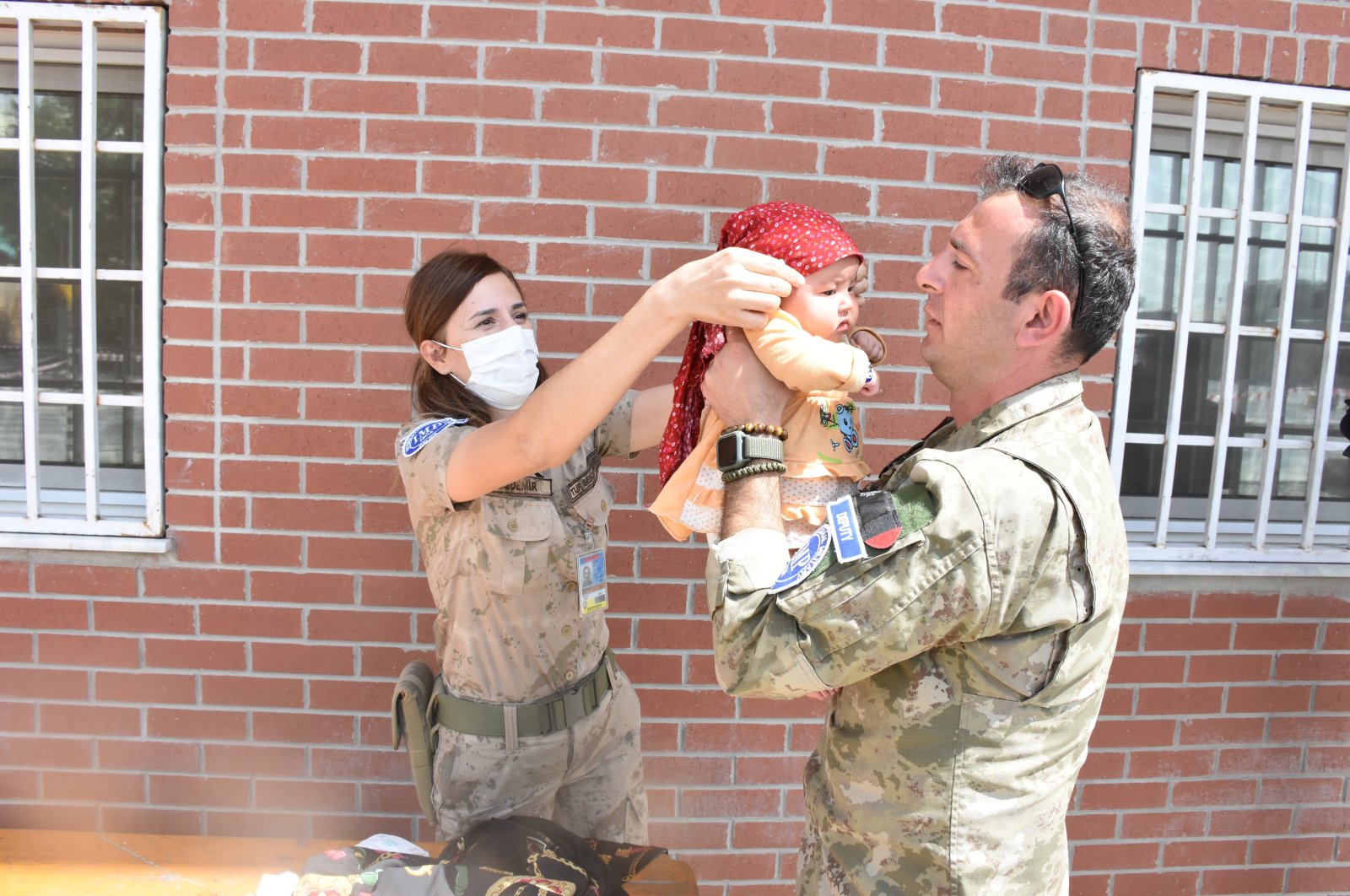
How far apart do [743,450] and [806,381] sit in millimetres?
188

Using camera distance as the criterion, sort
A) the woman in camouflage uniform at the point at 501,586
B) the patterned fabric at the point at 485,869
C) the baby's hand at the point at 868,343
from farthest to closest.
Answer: the woman in camouflage uniform at the point at 501,586 < the baby's hand at the point at 868,343 < the patterned fabric at the point at 485,869

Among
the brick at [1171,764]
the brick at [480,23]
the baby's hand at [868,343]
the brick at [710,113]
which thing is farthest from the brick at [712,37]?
the brick at [1171,764]

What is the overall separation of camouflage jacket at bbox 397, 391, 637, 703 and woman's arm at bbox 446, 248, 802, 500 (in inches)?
6.5

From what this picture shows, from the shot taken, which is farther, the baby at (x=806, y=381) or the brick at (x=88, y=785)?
the brick at (x=88, y=785)

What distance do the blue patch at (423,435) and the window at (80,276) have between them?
3.90ft

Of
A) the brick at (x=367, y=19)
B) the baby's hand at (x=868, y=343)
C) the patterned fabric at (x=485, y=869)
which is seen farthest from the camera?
the brick at (x=367, y=19)

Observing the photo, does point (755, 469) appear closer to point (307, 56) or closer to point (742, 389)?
point (742, 389)

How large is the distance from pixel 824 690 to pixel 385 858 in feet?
3.69

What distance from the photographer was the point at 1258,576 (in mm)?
2973

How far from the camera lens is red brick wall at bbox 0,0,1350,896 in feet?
8.61

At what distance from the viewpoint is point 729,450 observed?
5.06ft

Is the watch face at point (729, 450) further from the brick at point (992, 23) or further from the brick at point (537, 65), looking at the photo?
the brick at point (992, 23)

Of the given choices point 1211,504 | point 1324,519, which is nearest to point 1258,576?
point 1211,504

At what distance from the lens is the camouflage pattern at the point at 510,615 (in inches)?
81.7
